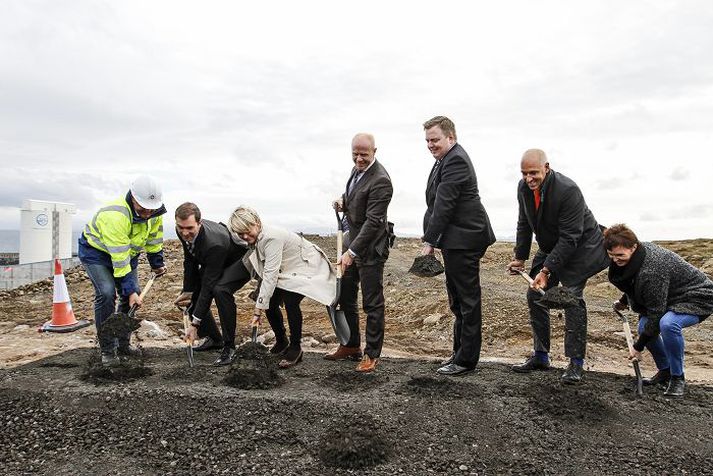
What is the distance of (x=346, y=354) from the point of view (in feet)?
17.7

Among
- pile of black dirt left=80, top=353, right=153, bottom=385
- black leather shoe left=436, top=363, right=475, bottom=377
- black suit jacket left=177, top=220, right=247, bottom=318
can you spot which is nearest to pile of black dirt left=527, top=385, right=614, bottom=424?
black leather shoe left=436, top=363, right=475, bottom=377

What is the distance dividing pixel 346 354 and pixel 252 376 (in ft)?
3.85

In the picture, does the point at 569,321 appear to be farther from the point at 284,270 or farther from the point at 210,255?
the point at 210,255

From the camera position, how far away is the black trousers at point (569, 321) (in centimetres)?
446

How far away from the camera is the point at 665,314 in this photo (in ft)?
14.0

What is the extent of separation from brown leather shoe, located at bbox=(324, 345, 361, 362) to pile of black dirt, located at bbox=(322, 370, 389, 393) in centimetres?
60

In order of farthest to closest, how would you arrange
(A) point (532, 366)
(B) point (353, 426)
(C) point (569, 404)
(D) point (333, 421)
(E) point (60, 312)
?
(E) point (60, 312) < (A) point (532, 366) < (C) point (569, 404) < (D) point (333, 421) < (B) point (353, 426)

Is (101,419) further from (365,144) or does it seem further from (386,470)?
(365,144)

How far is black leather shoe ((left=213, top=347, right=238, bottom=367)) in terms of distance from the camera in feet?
16.8

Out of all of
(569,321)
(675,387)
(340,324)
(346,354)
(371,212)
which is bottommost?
(346,354)

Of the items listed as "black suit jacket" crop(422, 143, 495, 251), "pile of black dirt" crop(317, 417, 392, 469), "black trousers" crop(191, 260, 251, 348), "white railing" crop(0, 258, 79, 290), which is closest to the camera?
"pile of black dirt" crop(317, 417, 392, 469)

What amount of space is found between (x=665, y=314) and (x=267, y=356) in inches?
126

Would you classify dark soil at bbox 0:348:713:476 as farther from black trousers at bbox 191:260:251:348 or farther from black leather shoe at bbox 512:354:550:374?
black trousers at bbox 191:260:251:348

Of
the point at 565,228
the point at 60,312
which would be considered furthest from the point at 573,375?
the point at 60,312
